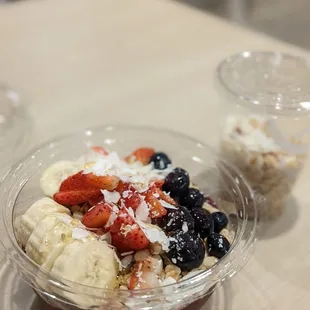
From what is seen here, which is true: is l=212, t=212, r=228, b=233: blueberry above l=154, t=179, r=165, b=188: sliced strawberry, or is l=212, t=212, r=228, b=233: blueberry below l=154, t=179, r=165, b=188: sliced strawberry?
below

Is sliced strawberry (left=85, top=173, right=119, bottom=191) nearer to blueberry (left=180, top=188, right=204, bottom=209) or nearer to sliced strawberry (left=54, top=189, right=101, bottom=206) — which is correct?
sliced strawberry (left=54, top=189, right=101, bottom=206)

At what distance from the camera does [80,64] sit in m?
1.55

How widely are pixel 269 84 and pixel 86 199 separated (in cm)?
51

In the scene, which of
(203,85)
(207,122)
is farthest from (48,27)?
(207,122)

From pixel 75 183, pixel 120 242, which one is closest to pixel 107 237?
pixel 120 242

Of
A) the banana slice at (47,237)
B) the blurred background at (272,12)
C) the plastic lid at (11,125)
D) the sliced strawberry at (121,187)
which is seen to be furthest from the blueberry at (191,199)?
the blurred background at (272,12)

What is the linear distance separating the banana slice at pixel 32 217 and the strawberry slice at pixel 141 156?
9.0 inches

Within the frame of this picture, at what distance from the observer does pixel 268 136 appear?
1.02m

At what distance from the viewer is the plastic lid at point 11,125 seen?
3.76 ft

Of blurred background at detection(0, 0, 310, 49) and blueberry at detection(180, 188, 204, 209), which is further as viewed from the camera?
blurred background at detection(0, 0, 310, 49)

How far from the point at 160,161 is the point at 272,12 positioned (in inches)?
76.7

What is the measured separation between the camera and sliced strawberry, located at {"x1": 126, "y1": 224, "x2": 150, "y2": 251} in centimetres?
78

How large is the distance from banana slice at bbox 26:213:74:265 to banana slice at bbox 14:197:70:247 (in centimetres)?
2

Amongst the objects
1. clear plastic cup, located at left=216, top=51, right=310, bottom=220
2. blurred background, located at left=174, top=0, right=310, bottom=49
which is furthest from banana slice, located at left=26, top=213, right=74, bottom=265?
blurred background, located at left=174, top=0, right=310, bottom=49
